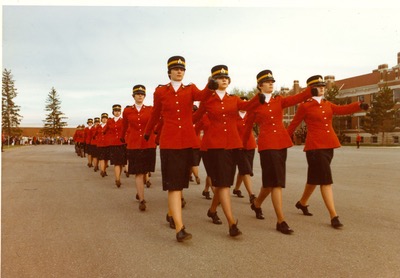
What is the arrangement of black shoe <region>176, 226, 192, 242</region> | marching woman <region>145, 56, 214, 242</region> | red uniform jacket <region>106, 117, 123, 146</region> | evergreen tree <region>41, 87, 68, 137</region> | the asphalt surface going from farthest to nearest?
evergreen tree <region>41, 87, 68, 137</region>
red uniform jacket <region>106, 117, 123, 146</region>
marching woman <region>145, 56, 214, 242</region>
black shoe <region>176, 226, 192, 242</region>
the asphalt surface

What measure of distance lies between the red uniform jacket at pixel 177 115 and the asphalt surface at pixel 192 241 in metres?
1.34

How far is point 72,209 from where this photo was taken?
786cm

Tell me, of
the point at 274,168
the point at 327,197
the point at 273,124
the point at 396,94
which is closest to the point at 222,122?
the point at 273,124

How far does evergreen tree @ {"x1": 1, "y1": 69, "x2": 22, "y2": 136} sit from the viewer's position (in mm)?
78062

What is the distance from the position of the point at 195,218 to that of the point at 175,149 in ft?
5.88

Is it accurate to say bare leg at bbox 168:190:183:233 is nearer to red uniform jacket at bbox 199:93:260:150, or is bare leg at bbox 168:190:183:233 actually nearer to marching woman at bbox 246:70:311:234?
red uniform jacket at bbox 199:93:260:150

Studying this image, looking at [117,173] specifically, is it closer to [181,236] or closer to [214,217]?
[214,217]

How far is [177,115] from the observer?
5773 mm

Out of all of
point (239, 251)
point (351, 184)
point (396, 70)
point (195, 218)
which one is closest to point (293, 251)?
point (239, 251)

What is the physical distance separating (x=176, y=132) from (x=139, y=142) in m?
2.72

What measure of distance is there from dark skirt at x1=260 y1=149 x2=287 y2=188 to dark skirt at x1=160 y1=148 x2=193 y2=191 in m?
1.23

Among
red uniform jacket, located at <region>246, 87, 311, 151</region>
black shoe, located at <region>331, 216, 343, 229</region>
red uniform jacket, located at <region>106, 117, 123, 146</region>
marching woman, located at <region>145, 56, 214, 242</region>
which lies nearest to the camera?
marching woman, located at <region>145, 56, 214, 242</region>

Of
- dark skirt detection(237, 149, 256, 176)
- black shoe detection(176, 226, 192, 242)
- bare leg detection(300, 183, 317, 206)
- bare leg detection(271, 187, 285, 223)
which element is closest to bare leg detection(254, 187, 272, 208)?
bare leg detection(271, 187, 285, 223)

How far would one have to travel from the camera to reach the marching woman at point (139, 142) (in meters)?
8.01
